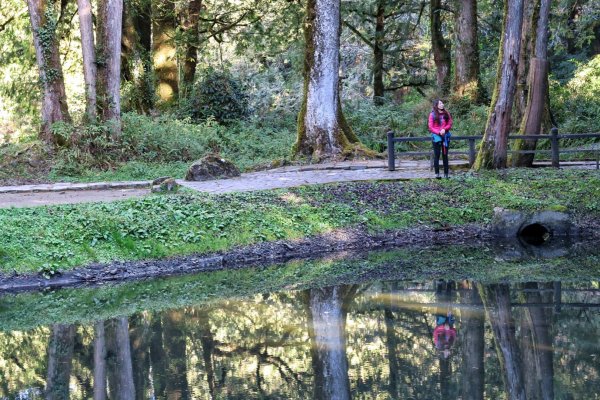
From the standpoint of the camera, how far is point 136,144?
→ 82.6ft

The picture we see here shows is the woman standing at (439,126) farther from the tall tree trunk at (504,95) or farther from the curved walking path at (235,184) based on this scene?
the tall tree trunk at (504,95)

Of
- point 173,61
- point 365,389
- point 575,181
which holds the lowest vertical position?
point 365,389

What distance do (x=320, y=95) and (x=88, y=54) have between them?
6653 millimetres

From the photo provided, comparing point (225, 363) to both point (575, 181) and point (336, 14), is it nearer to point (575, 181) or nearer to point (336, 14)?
point (575, 181)

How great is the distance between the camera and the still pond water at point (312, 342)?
9117 millimetres

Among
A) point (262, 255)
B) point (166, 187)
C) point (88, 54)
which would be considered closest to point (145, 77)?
Answer: point (88, 54)

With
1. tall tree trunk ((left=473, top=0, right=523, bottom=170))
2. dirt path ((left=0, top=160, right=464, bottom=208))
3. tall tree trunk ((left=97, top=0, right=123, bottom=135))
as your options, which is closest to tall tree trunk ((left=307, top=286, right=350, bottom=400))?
dirt path ((left=0, top=160, right=464, bottom=208))

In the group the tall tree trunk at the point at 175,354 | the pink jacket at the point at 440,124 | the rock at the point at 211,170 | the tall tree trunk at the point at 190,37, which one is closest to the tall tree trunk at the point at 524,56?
the pink jacket at the point at 440,124

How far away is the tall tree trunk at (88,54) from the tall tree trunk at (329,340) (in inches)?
505

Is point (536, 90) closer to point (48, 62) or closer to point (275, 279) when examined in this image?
point (275, 279)

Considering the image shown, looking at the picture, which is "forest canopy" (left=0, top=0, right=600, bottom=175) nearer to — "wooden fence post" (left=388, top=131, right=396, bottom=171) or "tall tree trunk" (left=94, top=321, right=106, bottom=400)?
"wooden fence post" (left=388, top=131, right=396, bottom=171)

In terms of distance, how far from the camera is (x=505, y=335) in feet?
35.2

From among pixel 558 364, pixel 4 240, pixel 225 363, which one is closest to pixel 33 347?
pixel 225 363

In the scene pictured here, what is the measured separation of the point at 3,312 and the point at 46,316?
2.80 ft
